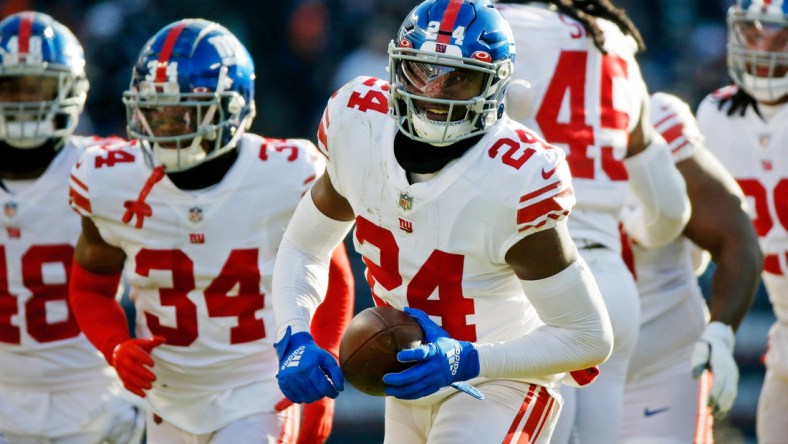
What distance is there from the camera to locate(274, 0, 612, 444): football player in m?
3.15

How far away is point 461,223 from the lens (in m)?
3.22

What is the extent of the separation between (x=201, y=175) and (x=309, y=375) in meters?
1.09

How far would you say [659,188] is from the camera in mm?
4391

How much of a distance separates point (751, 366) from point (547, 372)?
169 inches

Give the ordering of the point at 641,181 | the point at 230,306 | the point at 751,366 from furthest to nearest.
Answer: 1. the point at 751,366
2. the point at 641,181
3. the point at 230,306

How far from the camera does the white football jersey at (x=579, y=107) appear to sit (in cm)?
416

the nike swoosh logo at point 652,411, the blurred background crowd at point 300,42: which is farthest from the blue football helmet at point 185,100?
the blurred background crowd at point 300,42

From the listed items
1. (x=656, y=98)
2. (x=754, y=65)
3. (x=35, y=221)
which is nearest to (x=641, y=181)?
(x=656, y=98)

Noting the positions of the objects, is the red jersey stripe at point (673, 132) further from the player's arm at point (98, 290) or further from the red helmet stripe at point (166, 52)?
the player's arm at point (98, 290)

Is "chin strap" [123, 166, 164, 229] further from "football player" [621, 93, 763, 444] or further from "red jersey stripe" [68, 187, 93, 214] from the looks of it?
"football player" [621, 93, 763, 444]

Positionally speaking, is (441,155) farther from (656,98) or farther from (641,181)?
(656,98)

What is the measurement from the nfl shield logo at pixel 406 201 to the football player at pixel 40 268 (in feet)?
5.20

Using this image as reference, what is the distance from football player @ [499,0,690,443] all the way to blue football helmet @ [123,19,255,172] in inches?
33.9

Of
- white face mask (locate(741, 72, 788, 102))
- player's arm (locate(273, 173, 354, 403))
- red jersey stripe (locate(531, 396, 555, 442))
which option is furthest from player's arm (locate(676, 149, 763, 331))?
player's arm (locate(273, 173, 354, 403))
